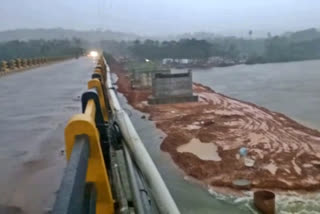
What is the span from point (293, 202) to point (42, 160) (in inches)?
373

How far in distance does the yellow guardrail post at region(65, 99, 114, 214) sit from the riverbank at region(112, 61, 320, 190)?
11.1 metres

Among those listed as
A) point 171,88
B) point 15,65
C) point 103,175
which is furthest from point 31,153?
point 171,88

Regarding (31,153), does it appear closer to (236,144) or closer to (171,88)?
(236,144)

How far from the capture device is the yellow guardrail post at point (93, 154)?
54.9 inches

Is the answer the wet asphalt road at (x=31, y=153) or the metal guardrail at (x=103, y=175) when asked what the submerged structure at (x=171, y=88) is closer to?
the wet asphalt road at (x=31, y=153)

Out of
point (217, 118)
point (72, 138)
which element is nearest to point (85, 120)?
point (72, 138)

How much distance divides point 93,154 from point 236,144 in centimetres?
1639

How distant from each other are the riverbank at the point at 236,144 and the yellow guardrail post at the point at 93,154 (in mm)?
11063

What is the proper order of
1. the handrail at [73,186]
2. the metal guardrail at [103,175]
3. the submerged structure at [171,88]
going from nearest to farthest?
the handrail at [73,186], the metal guardrail at [103,175], the submerged structure at [171,88]

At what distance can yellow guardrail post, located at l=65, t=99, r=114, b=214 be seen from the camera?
139 centimetres

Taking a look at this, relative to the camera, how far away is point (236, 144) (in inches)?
683

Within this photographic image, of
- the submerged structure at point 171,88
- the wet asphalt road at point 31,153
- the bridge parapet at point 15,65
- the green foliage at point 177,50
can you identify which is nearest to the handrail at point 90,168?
the wet asphalt road at point 31,153

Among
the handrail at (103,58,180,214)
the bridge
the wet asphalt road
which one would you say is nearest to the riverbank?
the wet asphalt road

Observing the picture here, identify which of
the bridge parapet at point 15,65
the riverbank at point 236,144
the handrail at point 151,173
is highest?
the handrail at point 151,173
